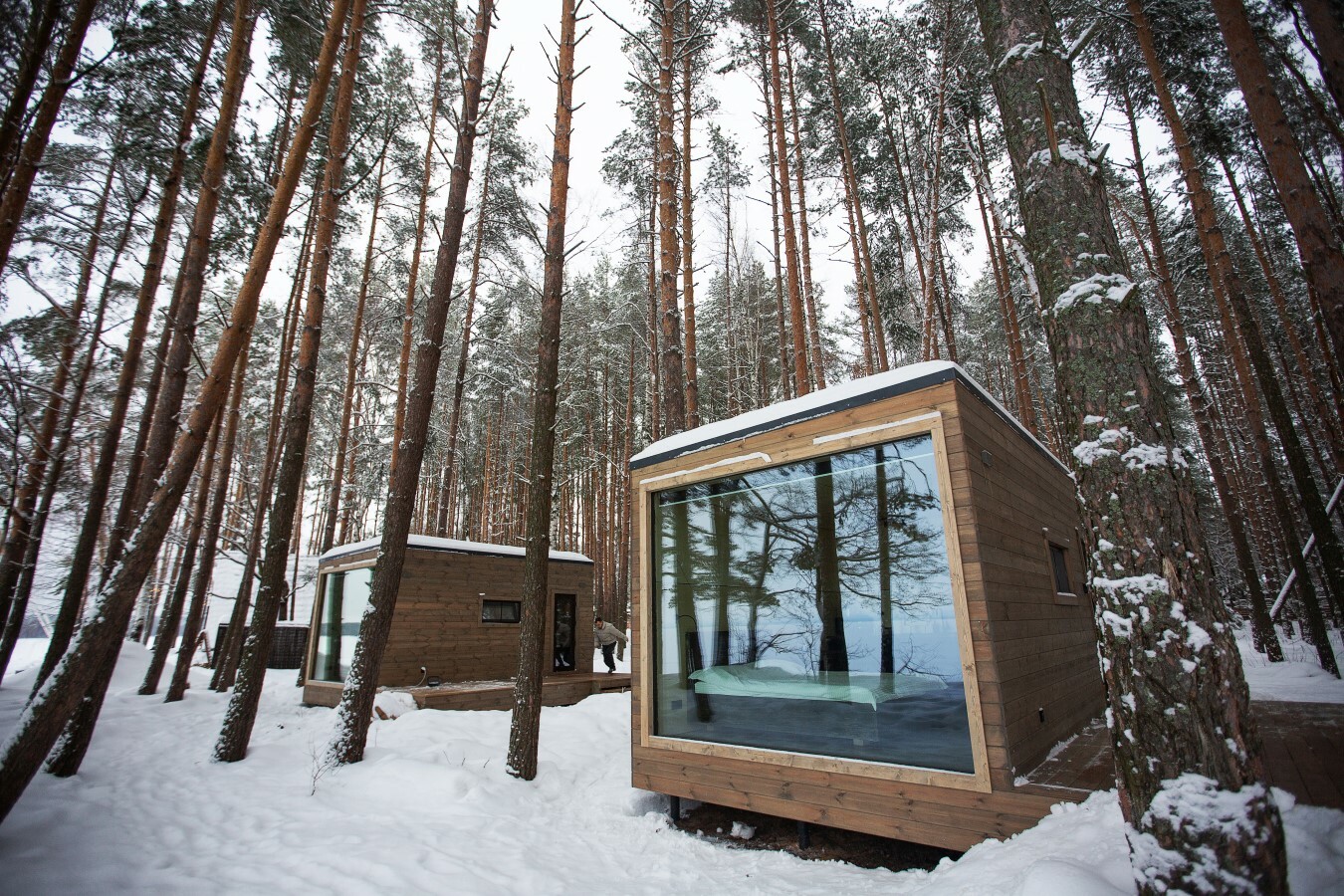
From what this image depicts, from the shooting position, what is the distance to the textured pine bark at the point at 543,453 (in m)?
4.96

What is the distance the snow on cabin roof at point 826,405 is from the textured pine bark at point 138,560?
11.3ft

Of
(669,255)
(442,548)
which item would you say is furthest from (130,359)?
(669,255)

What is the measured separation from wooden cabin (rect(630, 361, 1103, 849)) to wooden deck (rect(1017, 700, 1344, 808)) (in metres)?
0.12

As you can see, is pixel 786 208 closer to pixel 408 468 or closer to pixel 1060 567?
pixel 1060 567

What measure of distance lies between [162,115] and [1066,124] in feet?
30.9

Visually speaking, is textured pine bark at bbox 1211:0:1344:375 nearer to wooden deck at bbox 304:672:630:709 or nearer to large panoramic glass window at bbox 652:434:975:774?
large panoramic glass window at bbox 652:434:975:774

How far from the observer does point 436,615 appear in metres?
8.78

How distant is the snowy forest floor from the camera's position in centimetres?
246

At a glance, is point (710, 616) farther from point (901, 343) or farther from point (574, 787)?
point (901, 343)

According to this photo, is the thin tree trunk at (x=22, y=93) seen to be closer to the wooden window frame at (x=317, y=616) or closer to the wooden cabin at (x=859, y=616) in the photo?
the wooden cabin at (x=859, y=616)

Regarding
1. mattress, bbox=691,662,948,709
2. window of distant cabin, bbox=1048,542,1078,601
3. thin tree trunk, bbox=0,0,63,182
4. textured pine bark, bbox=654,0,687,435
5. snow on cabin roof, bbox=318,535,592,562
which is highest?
textured pine bark, bbox=654,0,687,435

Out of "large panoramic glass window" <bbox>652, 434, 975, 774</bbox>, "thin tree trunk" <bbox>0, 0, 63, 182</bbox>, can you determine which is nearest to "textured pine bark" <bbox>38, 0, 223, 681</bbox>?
"thin tree trunk" <bbox>0, 0, 63, 182</bbox>

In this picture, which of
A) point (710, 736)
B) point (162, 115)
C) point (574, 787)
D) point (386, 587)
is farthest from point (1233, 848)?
point (162, 115)

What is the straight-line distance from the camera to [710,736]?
4.07 metres
